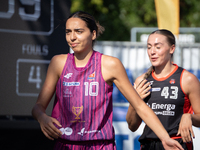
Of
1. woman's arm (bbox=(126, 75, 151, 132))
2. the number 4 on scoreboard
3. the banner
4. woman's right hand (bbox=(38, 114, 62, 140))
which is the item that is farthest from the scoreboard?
the banner

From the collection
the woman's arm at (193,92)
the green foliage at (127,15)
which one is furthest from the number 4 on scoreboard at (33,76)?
the green foliage at (127,15)

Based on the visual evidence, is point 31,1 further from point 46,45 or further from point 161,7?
point 161,7

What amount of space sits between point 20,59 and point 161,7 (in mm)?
3505

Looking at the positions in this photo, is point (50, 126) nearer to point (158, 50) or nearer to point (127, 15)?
point (158, 50)

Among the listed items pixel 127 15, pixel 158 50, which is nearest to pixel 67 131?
pixel 158 50

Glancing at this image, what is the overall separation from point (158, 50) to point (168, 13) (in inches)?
140

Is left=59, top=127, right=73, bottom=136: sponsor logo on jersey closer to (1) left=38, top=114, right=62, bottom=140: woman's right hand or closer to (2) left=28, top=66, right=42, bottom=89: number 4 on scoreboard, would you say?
(1) left=38, top=114, right=62, bottom=140: woman's right hand

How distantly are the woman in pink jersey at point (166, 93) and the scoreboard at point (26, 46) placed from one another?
1.59 metres

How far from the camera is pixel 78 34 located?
2283 mm

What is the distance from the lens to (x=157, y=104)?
2.94m

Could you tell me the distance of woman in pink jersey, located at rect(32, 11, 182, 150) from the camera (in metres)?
2.25

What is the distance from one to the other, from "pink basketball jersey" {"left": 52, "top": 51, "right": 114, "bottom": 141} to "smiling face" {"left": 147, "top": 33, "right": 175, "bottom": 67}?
0.85 m

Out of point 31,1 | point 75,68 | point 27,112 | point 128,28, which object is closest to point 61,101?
point 75,68

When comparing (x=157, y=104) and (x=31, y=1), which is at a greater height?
(x=31, y=1)
